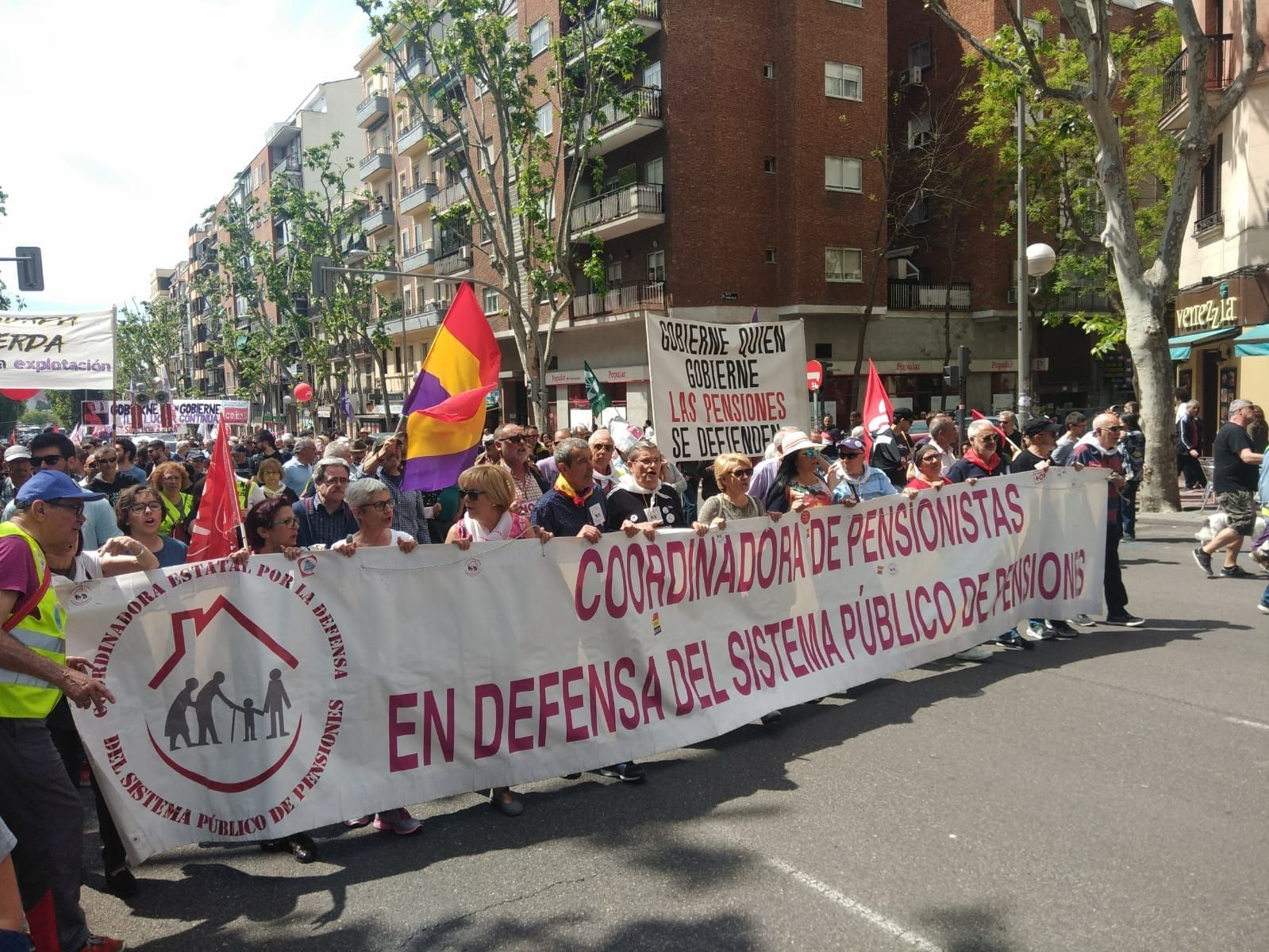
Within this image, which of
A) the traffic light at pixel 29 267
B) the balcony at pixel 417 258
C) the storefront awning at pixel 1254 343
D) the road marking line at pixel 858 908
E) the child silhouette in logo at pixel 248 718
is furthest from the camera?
the balcony at pixel 417 258

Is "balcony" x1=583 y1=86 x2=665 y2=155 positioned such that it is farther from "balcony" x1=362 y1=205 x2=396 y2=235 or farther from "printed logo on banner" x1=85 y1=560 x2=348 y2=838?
"printed logo on banner" x1=85 y1=560 x2=348 y2=838

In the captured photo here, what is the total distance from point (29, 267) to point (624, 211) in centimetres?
1930

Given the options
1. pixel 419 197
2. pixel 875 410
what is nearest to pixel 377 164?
pixel 419 197

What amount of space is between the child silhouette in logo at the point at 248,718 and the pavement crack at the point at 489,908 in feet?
3.89

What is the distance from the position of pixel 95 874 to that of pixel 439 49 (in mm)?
22623

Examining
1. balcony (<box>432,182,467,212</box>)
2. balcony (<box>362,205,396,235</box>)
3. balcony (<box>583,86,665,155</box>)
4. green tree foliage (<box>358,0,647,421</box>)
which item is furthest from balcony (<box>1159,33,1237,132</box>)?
balcony (<box>362,205,396,235</box>)

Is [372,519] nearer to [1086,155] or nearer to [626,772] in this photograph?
[626,772]

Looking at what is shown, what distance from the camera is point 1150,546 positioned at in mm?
12492

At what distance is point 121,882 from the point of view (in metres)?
4.00

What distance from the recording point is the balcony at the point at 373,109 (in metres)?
52.9

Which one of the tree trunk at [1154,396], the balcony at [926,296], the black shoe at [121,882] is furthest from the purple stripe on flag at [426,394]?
the balcony at [926,296]

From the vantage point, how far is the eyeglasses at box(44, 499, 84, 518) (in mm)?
3489

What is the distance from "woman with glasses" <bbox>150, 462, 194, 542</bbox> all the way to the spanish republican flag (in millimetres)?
2283

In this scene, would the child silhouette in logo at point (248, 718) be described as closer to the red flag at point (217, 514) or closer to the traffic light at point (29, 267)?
the red flag at point (217, 514)
